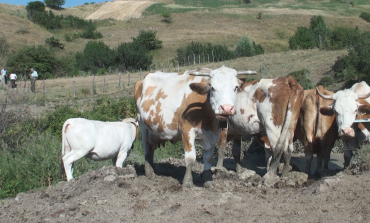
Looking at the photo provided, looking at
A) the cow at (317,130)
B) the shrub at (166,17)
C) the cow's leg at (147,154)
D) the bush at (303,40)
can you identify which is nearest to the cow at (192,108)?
the cow's leg at (147,154)

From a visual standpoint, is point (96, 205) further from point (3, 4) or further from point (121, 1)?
point (121, 1)

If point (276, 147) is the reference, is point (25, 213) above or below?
below

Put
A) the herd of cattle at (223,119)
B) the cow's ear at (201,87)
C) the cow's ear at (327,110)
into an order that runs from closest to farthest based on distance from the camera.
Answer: the cow's ear at (201,87), the herd of cattle at (223,119), the cow's ear at (327,110)

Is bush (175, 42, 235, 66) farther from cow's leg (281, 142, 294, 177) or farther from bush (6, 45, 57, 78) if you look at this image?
cow's leg (281, 142, 294, 177)

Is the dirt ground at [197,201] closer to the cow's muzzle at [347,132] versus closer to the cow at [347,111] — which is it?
the cow's muzzle at [347,132]

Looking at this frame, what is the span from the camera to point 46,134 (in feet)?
51.4

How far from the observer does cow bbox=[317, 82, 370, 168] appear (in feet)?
28.1

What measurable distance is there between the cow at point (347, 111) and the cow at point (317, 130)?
0.23 meters

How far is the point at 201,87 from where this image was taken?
7.61 metres

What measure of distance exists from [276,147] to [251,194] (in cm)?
132

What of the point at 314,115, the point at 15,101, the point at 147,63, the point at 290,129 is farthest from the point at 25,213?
the point at 147,63

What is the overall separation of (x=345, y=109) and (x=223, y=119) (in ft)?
9.30

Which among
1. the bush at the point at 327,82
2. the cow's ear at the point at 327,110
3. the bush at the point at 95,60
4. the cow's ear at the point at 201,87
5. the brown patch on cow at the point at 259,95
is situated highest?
the cow's ear at the point at 201,87

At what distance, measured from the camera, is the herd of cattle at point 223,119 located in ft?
25.8
